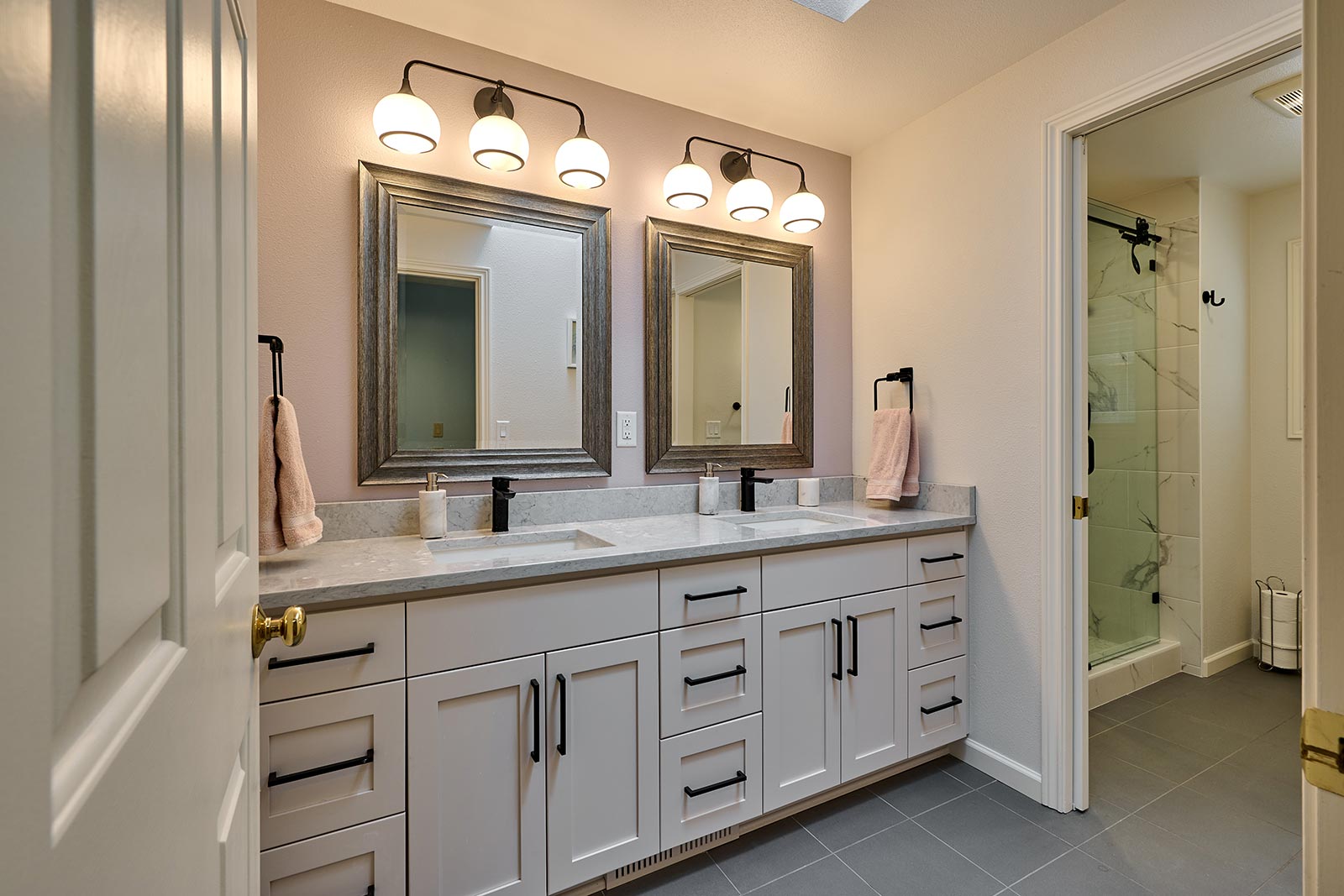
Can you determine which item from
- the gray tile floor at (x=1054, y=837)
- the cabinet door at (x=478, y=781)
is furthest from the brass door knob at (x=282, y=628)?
the gray tile floor at (x=1054, y=837)

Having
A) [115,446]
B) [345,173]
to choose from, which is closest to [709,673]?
[115,446]

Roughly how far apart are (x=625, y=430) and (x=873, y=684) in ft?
3.74

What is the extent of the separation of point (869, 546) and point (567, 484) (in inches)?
38.7

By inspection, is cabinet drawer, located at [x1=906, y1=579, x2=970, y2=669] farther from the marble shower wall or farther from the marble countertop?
the marble shower wall

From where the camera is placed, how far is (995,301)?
2.05 m

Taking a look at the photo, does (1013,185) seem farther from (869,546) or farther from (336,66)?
(336,66)

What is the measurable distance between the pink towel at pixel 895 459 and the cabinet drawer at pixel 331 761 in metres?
1.72

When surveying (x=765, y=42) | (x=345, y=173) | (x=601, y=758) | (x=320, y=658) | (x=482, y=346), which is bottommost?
(x=601, y=758)

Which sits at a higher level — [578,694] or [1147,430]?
[1147,430]

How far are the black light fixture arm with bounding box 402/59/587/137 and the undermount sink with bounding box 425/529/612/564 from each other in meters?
1.25

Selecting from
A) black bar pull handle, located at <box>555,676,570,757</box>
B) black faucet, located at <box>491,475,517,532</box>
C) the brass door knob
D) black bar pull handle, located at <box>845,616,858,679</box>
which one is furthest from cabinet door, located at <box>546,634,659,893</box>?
the brass door knob

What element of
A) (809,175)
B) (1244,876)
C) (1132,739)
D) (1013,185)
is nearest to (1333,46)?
(1013,185)

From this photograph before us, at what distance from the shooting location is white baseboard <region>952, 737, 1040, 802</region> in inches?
77.3

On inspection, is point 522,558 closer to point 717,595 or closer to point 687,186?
point 717,595
